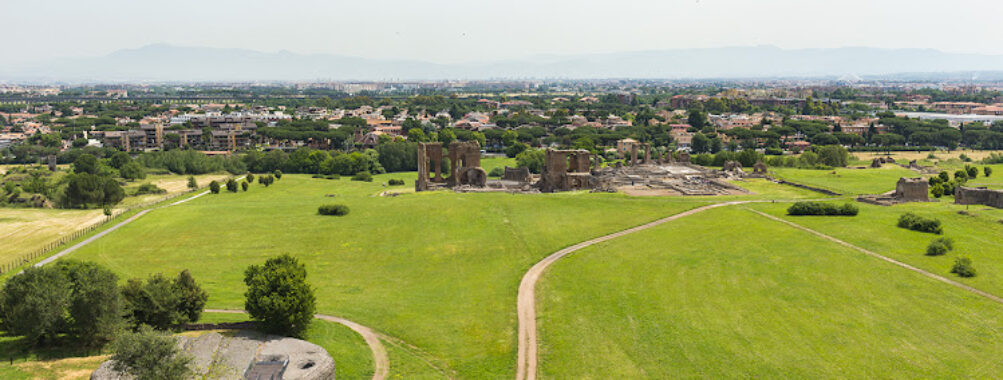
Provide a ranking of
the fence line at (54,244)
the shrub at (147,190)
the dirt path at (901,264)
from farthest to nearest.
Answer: the shrub at (147,190) → the fence line at (54,244) → the dirt path at (901,264)

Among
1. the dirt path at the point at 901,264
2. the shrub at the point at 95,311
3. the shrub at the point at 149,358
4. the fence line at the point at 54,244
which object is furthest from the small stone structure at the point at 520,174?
the shrub at the point at 149,358

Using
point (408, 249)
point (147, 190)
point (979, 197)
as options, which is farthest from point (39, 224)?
point (979, 197)

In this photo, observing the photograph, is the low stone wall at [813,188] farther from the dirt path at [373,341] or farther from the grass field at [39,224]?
the grass field at [39,224]

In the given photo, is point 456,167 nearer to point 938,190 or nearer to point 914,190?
point 914,190

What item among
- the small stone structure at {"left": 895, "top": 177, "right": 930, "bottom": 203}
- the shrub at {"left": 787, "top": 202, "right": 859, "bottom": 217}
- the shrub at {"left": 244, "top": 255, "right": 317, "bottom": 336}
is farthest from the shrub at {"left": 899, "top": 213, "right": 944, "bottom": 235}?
the shrub at {"left": 244, "top": 255, "right": 317, "bottom": 336}

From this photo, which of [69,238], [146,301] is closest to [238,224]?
[69,238]

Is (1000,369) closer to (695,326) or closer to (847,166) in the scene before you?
(695,326)
